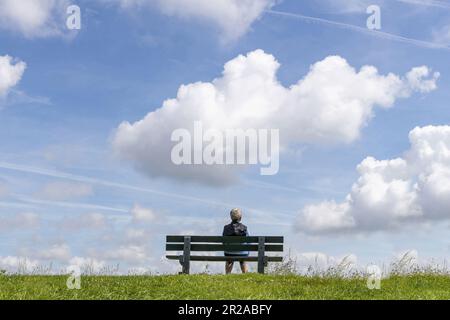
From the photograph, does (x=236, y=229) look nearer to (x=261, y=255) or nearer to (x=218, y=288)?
(x=261, y=255)

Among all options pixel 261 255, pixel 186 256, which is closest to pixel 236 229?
pixel 261 255

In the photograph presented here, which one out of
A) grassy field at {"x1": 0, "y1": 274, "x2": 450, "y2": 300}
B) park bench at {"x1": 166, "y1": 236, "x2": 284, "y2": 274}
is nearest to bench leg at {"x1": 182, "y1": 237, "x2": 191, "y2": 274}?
park bench at {"x1": 166, "y1": 236, "x2": 284, "y2": 274}

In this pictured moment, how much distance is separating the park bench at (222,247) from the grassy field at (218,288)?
2.01m

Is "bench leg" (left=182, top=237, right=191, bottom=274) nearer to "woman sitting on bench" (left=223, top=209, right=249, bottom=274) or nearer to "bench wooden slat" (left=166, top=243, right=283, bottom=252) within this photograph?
"bench wooden slat" (left=166, top=243, right=283, bottom=252)

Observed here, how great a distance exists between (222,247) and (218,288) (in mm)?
5526

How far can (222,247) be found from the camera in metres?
19.9

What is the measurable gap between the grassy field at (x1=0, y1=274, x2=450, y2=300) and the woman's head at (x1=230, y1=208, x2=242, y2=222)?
3037 mm

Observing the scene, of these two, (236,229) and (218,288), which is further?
(236,229)
